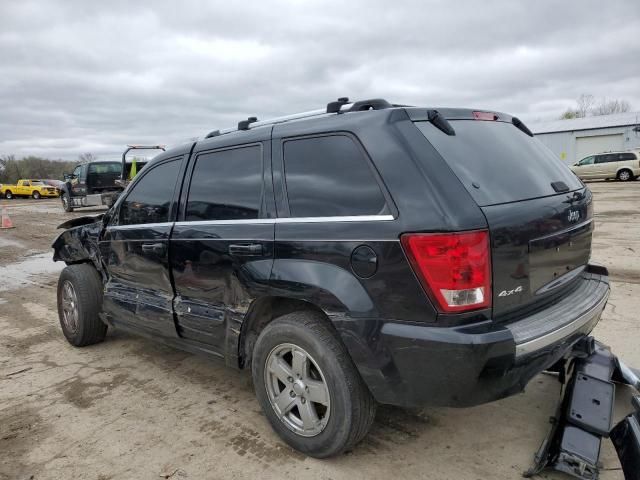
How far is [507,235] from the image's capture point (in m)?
2.29

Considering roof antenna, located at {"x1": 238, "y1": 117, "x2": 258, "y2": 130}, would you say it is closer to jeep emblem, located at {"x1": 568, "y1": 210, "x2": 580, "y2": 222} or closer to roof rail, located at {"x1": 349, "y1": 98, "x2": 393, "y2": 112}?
roof rail, located at {"x1": 349, "y1": 98, "x2": 393, "y2": 112}

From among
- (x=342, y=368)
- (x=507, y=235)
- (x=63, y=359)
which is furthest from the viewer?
(x=63, y=359)

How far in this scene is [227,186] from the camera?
319 cm

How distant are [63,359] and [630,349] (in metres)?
4.86

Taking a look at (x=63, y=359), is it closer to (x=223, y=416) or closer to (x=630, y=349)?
(x=223, y=416)

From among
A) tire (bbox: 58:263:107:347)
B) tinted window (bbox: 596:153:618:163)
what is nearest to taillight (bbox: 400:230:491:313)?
tire (bbox: 58:263:107:347)

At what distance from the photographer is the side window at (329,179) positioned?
2438 mm

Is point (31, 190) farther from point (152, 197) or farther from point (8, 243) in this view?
point (152, 197)

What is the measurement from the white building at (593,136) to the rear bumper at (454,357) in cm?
4083

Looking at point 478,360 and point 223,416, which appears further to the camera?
point 223,416

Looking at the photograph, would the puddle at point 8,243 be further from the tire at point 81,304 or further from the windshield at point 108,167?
the tire at point 81,304

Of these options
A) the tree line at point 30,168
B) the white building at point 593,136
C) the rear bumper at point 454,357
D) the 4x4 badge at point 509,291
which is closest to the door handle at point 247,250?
the rear bumper at point 454,357

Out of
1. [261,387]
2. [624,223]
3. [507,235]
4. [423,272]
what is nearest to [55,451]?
[261,387]

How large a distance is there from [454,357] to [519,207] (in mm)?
840
